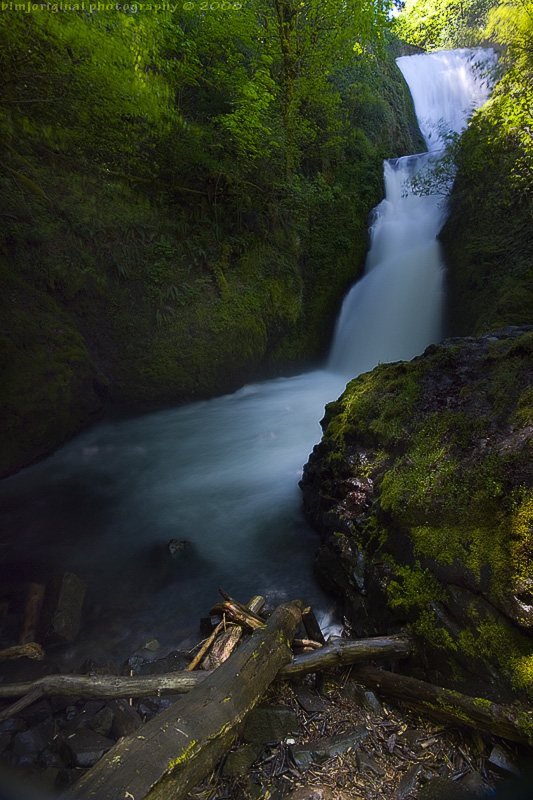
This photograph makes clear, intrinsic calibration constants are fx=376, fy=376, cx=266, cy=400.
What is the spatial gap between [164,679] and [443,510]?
2041mm

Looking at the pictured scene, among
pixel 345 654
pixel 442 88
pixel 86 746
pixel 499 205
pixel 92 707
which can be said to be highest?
pixel 442 88

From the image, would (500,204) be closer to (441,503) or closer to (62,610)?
(441,503)

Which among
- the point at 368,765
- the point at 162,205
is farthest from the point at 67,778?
the point at 162,205

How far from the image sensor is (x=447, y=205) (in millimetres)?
9383

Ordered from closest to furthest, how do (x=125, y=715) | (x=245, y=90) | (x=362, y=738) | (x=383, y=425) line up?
(x=362, y=738) < (x=125, y=715) < (x=383, y=425) < (x=245, y=90)

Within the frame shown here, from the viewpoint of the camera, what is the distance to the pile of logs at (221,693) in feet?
4.63

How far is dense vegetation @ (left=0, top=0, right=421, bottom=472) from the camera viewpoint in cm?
563

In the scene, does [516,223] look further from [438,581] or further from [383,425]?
[438,581]

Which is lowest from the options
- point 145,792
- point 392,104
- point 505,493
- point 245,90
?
point 145,792

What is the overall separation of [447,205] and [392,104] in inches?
372

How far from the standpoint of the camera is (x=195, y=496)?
207 inches

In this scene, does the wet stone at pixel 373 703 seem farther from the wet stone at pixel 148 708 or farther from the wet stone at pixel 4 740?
the wet stone at pixel 4 740

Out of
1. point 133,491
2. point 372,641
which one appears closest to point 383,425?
point 372,641

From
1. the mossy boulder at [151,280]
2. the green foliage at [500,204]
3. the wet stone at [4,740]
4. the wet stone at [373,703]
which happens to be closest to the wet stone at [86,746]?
the wet stone at [4,740]
